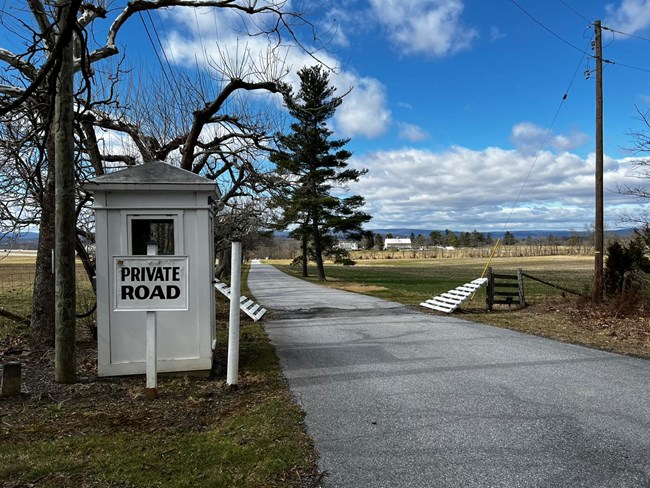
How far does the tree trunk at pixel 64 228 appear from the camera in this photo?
537 centimetres

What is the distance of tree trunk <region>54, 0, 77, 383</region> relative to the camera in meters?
5.37

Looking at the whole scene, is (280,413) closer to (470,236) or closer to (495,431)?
(495,431)

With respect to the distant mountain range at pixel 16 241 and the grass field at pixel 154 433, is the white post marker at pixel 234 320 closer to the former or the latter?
the grass field at pixel 154 433

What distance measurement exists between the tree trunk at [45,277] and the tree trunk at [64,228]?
7.00ft

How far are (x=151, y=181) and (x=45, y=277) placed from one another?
309cm

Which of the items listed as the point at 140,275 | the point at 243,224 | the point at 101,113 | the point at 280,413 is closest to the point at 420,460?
the point at 280,413

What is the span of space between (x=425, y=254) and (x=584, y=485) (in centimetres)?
10911

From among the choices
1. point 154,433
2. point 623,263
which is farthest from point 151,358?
point 623,263

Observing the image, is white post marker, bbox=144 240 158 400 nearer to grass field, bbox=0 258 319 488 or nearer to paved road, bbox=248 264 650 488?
grass field, bbox=0 258 319 488

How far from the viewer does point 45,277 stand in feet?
24.6

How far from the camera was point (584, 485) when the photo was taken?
10.5ft

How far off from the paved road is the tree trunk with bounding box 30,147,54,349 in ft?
12.3

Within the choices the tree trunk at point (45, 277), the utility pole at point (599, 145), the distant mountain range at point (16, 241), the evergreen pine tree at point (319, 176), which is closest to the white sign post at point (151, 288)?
the tree trunk at point (45, 277)

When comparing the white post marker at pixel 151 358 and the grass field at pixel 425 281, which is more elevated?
the white post marker at pixel 151 358
